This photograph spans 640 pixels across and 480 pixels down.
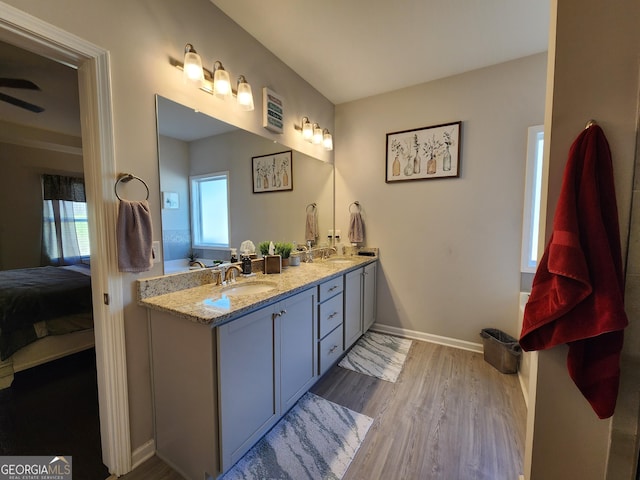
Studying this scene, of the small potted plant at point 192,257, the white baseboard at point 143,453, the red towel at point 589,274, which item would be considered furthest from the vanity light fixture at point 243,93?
the white baseboard at point 143,453

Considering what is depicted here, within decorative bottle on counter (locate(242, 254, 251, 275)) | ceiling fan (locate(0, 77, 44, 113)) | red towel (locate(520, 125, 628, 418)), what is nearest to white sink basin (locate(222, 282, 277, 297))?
decorative bottle on counter (locate(242, 254, 251, 275))

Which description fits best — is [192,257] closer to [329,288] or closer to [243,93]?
[329,288]

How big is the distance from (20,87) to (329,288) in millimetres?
2799

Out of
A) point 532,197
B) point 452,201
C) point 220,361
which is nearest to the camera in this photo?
point 220,361

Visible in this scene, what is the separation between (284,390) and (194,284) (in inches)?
35.3

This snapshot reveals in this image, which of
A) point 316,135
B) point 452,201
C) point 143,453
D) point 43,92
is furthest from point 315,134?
point 143,453

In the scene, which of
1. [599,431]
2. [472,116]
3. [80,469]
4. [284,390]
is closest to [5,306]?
[80,469]

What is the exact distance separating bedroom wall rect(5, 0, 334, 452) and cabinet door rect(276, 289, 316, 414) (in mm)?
758

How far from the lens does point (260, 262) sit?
2.19m

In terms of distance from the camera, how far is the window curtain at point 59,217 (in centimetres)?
301

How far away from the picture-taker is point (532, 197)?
90.0 inches

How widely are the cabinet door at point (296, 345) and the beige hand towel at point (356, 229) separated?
1.35 meters

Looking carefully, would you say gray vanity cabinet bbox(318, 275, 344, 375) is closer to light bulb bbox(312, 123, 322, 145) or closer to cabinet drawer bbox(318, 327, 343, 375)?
cabinet drawer bbox(318, 327, 343, 375)

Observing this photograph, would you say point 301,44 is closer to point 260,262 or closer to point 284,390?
point 260,262
